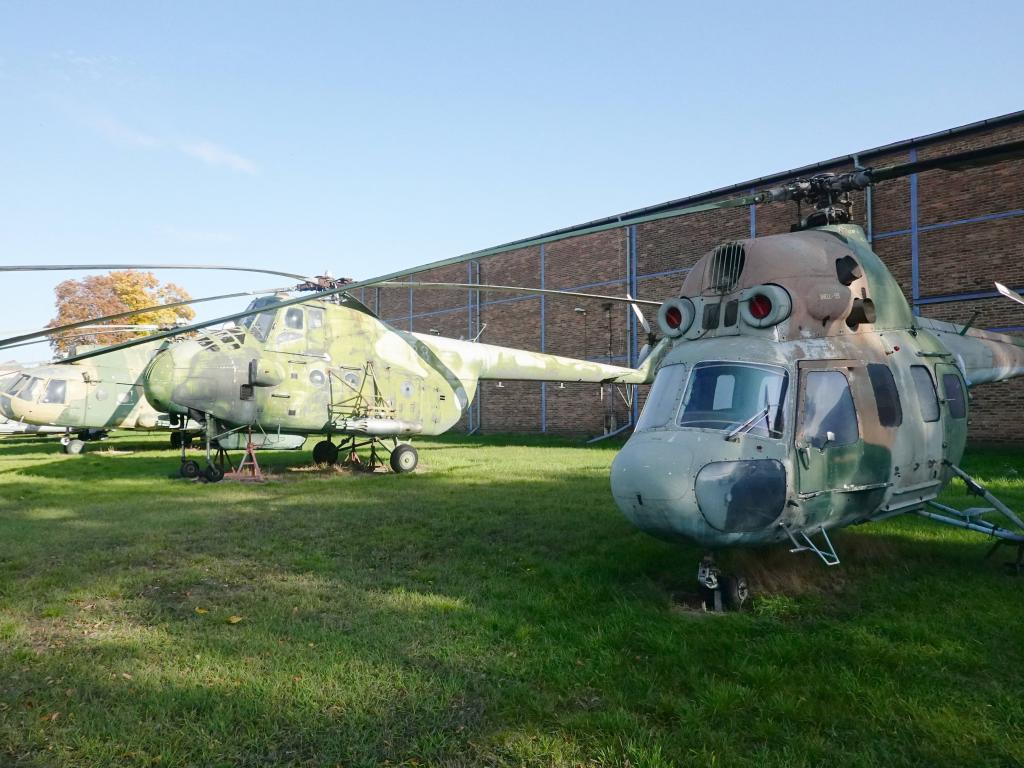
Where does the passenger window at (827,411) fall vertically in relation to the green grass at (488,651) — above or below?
above

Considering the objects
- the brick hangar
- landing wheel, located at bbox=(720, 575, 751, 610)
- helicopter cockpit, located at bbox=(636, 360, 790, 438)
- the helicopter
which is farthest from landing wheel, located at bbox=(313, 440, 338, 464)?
landing wheel, located at bbox=(720, 575, 751, 610)

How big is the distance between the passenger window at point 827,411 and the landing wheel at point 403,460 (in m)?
9.59

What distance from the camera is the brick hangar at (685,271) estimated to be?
614 inches

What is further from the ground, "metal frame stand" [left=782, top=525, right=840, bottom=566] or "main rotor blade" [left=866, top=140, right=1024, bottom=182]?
"main rotor blade" [left=866, top=140, right=1024, bottom=182]

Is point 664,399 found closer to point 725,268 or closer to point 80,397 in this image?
point 725,268

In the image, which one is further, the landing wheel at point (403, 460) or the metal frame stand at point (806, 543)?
the landing wheel at point (403, 460)

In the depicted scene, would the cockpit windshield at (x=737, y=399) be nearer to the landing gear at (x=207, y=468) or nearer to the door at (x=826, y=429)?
the door at (x=826, y=429)

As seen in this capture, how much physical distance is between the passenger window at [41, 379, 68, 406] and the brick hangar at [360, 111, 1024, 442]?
31.4 feet

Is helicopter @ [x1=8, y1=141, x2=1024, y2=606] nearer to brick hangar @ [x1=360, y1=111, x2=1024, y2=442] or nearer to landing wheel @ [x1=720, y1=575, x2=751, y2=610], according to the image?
landing wheel @ [x1=720, y1=575, x2=751, y2=610]

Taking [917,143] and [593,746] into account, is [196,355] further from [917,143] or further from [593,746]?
[917,143]

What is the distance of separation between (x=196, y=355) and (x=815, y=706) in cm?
1117

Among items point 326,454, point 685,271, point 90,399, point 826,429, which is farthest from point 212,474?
point 685,271

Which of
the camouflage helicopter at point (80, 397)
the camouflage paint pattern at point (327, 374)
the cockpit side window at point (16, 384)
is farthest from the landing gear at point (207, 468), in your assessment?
the cockpit side window at point (16, 384)

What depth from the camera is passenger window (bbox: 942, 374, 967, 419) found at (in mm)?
6207
